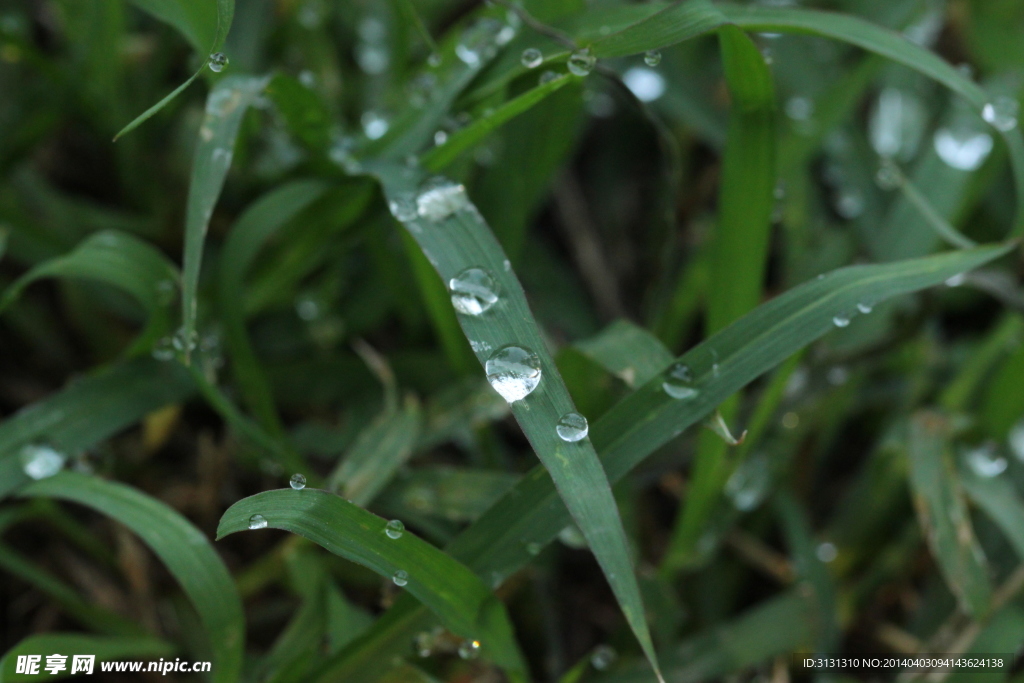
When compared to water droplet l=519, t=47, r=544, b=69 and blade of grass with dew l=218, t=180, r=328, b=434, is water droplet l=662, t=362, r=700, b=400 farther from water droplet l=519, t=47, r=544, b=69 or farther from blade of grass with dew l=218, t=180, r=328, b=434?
blade of grass with dew l=218, t=180, r=328, b=434

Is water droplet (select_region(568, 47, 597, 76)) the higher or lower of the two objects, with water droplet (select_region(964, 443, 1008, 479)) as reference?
higher

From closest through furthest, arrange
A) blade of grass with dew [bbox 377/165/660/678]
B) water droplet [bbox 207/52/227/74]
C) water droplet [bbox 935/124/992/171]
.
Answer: blade of grass with dew [bbox 377/165/660/678] < water droplet [bbox 207/52/227/74] < water droplet [bbox 935/124/992/171]

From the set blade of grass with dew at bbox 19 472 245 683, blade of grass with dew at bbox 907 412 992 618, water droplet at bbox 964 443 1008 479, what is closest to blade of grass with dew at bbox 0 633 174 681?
blade of grass with dew at bbox 19 472 245 683

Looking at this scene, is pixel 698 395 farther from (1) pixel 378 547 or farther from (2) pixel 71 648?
(2) pixel 71 648

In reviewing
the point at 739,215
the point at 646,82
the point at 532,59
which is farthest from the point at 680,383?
the point at 646,82

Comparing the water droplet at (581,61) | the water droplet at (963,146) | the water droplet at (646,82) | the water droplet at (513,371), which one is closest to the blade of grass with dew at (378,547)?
the water droplet at (513,371)

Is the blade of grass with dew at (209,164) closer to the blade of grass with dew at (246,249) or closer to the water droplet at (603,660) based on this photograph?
the blade of grass with dew at (246,249)
